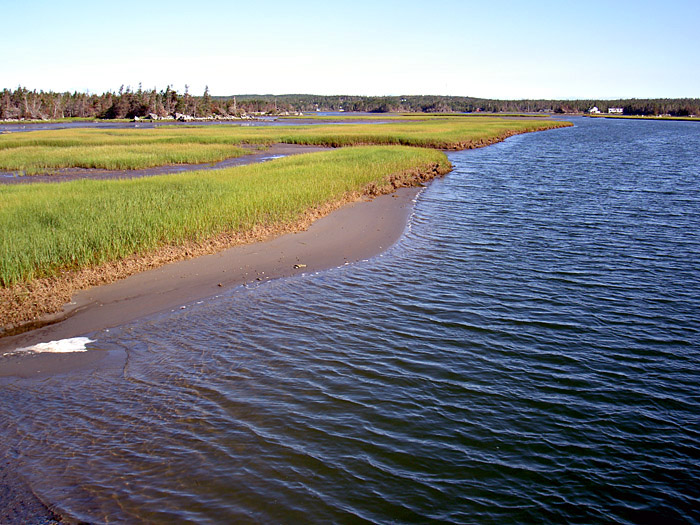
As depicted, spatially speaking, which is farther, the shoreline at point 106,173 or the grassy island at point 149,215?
the shoreline at point 106,173

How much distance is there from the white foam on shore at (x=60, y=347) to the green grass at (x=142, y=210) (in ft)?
7.82

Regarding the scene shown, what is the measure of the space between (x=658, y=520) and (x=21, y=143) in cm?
6708

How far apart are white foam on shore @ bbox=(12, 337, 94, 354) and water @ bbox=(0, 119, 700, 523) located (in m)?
0.40

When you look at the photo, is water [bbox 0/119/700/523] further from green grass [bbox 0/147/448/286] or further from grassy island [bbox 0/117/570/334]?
green grass [bbox 0/147/448/286]

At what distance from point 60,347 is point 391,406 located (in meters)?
6.61

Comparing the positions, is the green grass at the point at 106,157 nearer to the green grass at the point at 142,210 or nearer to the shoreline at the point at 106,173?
the shoreline at the point at 106,173

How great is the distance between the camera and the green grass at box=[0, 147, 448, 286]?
13375 mm

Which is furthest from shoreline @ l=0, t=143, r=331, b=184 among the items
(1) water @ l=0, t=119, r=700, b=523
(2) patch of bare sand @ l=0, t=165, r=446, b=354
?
(1) water @ l=0, t=119, r=700, b=523

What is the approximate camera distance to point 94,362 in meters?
9.76

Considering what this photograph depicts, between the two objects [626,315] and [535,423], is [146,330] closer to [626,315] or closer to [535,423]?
[535,423]

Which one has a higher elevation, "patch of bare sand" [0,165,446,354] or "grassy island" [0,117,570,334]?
"grassy island" [0,117,570,334]

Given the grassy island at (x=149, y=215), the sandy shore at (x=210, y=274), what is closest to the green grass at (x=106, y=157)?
the grassy island at (x=149, y=215)

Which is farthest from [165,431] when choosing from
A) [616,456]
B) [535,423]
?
[616,456]

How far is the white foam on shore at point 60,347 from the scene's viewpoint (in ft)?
33.1
